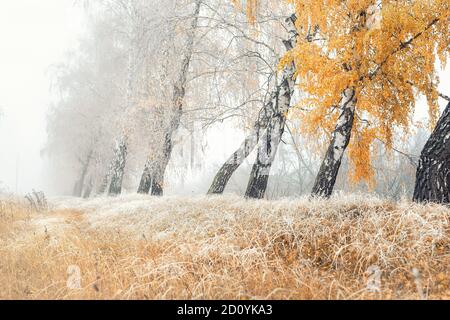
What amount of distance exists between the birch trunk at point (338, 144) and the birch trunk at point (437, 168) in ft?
4.40

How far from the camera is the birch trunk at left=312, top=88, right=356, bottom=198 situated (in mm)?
6082

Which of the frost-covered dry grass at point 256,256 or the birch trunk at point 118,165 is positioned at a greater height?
the birch trunk at point 118,165

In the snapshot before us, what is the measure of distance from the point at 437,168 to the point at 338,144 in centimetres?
163

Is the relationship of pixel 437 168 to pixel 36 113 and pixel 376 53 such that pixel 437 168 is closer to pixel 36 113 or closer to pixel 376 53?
pixel 376 53

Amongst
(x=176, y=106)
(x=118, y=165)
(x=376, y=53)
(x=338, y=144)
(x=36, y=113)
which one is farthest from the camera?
(x=36, y=113)

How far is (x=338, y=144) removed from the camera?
6.20 metres

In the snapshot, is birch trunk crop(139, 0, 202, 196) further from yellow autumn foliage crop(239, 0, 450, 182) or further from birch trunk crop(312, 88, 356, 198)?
birch trunk crop(312, 88, 356, 198)

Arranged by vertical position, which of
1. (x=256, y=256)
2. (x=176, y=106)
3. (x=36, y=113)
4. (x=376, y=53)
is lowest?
(x=256, y=256)

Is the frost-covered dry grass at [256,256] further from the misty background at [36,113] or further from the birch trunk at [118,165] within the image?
the birch trunk at [118,165]

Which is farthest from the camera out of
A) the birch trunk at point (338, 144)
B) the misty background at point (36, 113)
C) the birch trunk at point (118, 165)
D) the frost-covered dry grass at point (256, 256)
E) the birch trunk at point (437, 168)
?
the misty background at point (36, 113)

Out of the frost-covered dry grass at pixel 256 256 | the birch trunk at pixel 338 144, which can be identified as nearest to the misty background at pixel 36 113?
the birch trunk at pixel 338 144

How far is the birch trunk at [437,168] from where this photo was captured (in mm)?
4823

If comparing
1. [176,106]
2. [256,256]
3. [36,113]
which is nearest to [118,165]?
[176,106]

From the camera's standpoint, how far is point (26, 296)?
3234mm
